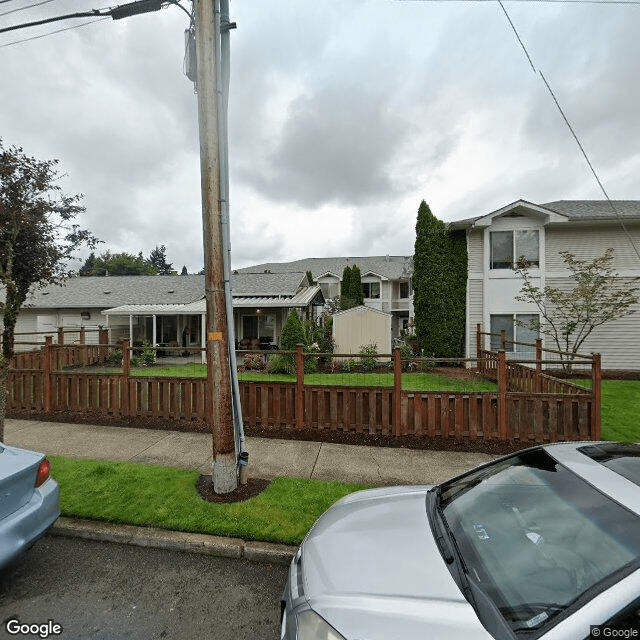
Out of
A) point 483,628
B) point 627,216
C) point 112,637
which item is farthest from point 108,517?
point 627,216

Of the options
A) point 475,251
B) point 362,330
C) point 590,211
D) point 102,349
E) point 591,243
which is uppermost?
point 590,211

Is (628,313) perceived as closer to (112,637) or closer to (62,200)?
(112,637)

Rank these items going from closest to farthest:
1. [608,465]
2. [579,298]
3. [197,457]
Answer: [608,465], [197,457], [579,298]

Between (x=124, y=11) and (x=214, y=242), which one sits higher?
(x=124, y=11)

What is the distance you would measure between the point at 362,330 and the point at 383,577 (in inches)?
509

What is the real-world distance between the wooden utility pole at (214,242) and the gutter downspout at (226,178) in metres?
0.06

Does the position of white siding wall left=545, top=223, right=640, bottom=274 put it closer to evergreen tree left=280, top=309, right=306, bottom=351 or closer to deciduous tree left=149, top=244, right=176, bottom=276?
evergreen tree left=280, top=309, right=306, bottom=351

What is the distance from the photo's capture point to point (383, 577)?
1775 millimetres

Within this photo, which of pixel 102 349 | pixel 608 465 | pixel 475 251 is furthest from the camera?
pixel 102 349

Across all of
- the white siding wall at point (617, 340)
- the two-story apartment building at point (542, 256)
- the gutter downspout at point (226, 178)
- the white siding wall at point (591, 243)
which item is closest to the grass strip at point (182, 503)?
the gutter downspout at point (226, 178)

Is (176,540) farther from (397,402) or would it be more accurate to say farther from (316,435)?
→ (397,402)

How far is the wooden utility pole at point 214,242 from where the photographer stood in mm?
3748

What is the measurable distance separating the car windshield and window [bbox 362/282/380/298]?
1162 inches

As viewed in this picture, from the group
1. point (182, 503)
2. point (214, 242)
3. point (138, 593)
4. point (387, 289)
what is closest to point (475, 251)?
point (214, 242)
